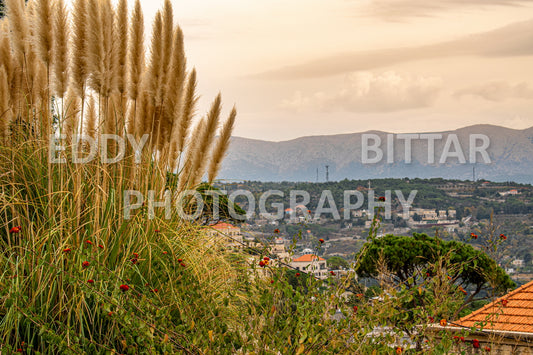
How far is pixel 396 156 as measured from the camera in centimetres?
9512

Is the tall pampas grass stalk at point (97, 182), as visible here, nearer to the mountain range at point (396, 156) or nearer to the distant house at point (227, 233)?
the distant house at point (227, 233)

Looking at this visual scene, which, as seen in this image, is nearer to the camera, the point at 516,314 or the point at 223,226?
A: the point at 223,226

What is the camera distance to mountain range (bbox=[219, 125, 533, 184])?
85.6 metres

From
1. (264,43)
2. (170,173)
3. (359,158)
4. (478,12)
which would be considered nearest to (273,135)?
(478,12)

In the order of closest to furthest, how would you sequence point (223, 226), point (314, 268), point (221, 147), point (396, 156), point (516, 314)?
point (314, 268)
point (223, 226)
point (221, 147)
point (516, 314)
point (396, 156)

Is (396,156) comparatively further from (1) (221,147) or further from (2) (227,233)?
(2) (227,233)

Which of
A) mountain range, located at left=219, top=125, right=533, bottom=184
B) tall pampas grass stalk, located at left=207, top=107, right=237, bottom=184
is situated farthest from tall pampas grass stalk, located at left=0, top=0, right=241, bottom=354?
mountain range, located at left=219, top=125, right=533, bottom=184

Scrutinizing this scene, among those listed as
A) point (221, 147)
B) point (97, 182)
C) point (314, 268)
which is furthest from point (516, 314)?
point (97, 182)

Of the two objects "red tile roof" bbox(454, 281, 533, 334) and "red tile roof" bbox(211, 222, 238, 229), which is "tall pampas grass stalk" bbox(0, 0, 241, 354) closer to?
"red tile roof" bbox(211, 222, 238, 229)

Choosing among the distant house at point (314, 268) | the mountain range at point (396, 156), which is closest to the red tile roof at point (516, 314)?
the distant house at point (314, 268)

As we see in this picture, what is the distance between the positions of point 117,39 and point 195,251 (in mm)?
1544

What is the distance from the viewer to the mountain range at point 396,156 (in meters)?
85.6

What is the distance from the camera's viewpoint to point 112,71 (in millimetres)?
3498

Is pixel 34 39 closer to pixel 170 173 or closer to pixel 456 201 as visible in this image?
pixel 170 173
